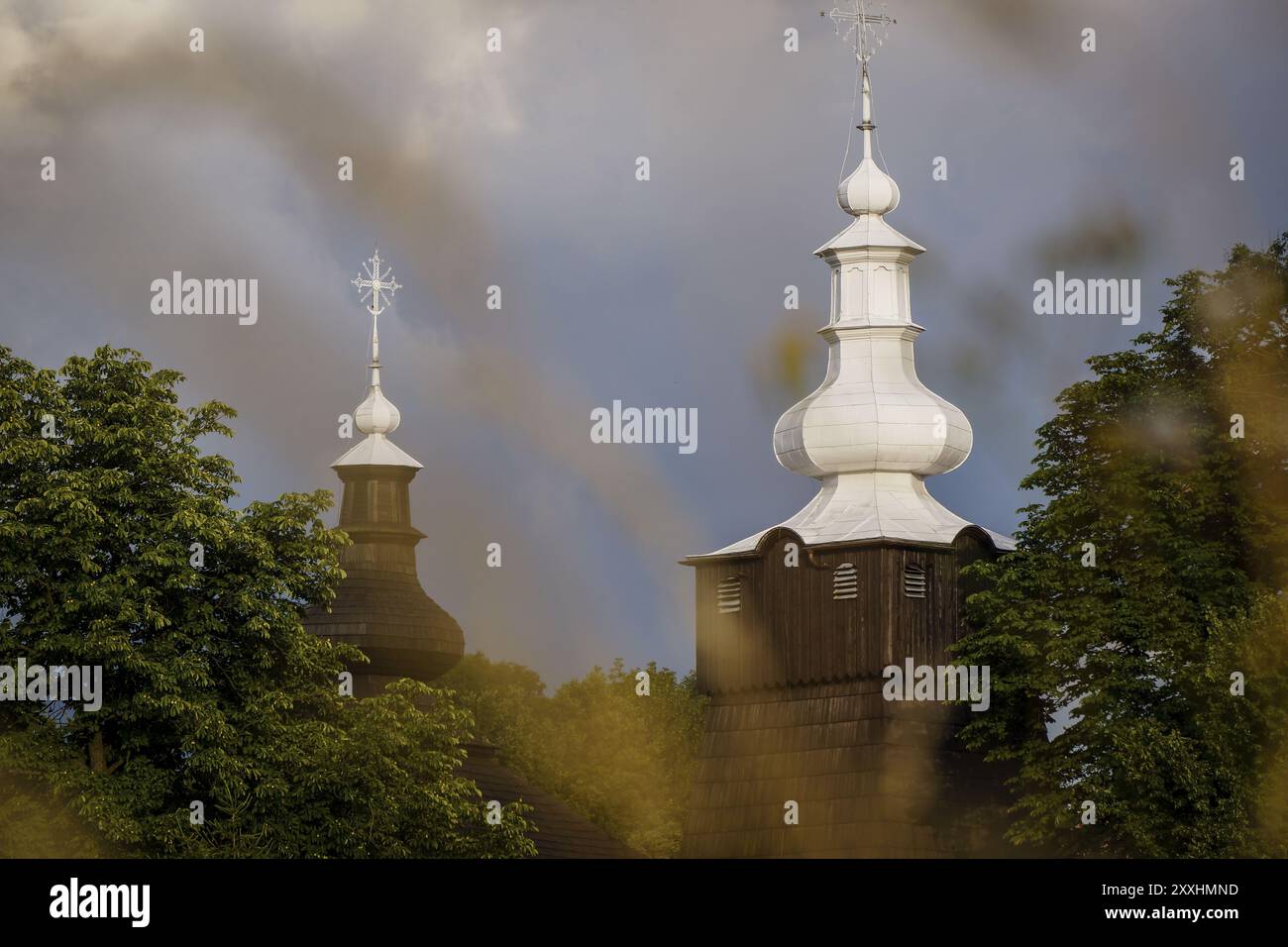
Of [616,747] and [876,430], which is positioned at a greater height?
[876,430]

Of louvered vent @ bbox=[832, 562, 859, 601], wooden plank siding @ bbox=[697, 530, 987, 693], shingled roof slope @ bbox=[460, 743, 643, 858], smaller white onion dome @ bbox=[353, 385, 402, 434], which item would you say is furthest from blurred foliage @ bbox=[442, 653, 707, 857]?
louvered vent @ bbox=[832, 562, 859, 601]

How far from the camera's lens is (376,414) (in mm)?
89500

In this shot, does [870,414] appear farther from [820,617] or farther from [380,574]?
[380,574]

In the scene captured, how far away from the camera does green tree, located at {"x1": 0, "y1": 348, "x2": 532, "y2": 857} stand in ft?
183

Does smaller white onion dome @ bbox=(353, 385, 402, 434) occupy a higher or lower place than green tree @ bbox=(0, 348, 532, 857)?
higher

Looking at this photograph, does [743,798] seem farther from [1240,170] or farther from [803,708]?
[1240,170]

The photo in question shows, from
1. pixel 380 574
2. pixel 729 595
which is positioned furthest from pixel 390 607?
pixel 729 595

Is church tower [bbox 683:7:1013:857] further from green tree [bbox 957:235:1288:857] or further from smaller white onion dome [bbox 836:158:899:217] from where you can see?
green tree [bbox 957:235:1288:857]

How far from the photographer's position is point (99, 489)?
5738cm

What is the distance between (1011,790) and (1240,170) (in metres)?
15.5

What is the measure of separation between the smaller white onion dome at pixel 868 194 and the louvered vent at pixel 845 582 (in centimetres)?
1097

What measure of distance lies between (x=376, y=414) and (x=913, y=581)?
22.7 metres

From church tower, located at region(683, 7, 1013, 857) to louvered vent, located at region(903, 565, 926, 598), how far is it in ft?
0.11

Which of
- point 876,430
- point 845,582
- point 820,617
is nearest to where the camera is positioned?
point 845,582
